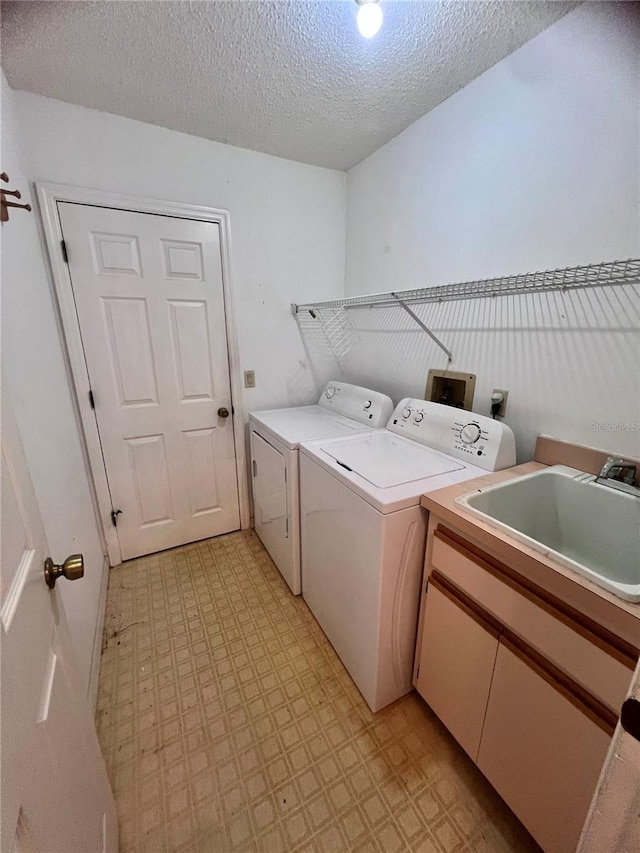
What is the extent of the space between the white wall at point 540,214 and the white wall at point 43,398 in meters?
1.79

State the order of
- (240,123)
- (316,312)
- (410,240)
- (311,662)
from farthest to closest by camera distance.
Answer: (316,312) < (410,240) < (240,123) < (311,662)

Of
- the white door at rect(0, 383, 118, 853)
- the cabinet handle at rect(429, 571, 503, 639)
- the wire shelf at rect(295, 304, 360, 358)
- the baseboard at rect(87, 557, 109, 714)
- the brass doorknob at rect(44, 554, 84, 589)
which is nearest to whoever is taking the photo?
the white door at rect(0, 383, 118, 853)

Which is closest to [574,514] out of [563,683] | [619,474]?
[619,474]

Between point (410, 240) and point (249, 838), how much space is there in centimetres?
258

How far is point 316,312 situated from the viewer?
2.51 m

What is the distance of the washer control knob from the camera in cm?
149

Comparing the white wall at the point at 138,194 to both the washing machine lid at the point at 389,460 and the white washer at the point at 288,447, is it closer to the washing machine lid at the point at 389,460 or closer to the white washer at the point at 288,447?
the white washer at the point at 288,447

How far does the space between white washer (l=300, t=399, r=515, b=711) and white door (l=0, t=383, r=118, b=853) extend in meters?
0.89

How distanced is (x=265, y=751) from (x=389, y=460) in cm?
119

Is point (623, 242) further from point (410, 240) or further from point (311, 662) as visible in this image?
point (311, 662)

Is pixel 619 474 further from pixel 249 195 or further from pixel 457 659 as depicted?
pixel 249 195

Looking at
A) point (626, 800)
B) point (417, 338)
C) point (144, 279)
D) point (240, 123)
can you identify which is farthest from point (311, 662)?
point (240, 123)

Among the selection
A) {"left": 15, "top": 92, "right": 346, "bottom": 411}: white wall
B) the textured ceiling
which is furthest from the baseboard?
the textured ceiling

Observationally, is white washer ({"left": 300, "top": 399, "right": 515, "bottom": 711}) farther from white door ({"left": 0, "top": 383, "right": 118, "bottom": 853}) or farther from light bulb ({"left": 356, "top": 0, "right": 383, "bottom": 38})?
light bulb ({"left": 356, "top": 0, "right": 383, "bottom": 38})
